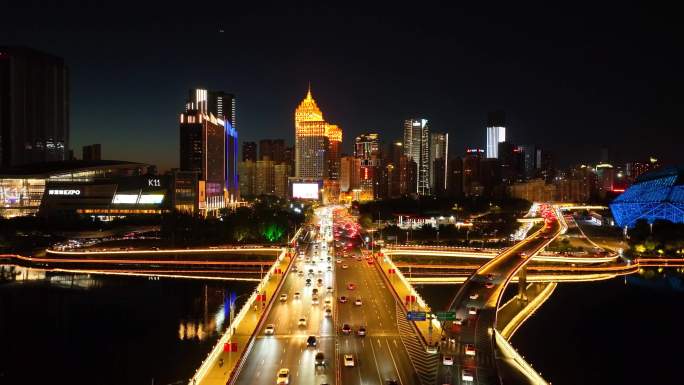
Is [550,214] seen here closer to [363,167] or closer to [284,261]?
[284,261]

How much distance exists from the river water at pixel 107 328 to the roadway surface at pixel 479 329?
353 inches

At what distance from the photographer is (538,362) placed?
21.3m

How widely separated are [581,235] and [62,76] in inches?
3371

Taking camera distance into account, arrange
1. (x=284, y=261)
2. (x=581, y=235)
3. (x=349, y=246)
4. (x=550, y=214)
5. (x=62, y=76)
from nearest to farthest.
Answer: (x=284, y=261), (x=349, y=246), (x=581, y=235), (x=550, y=214), (x=62, y=76)

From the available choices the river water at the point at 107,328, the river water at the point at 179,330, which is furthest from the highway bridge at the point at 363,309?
the river water at the point at 107,328

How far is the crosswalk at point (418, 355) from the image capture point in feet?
52.4

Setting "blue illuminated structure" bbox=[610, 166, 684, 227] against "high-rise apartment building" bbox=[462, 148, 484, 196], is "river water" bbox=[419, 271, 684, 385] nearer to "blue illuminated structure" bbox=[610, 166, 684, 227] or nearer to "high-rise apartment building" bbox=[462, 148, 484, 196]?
"blue illuminated structure" bbox=[610, 166, 684, 227]

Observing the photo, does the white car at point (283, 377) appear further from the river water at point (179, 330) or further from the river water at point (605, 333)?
the river water at point (605, 333)

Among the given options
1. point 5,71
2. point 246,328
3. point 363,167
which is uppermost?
point 5,71

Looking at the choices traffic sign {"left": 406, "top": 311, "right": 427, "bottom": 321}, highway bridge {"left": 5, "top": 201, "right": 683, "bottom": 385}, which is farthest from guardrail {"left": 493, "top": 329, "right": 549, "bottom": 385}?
traffic sign {"left": 406, "top": 311, "right": 427, "bottom": 321}

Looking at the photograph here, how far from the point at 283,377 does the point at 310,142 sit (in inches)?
4900

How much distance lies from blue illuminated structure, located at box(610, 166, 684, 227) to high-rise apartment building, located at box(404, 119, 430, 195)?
9687 centimetres

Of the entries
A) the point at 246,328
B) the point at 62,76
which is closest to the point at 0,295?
the point at 246,328

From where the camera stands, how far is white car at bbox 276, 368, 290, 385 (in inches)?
596
